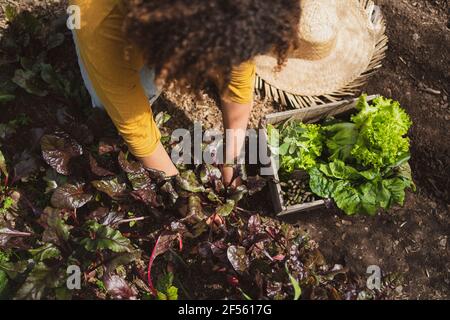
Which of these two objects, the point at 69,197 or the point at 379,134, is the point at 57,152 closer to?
the point at 69,197

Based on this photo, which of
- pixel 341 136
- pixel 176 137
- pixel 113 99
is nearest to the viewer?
pixel 113 99

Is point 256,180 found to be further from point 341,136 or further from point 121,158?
point 121,158

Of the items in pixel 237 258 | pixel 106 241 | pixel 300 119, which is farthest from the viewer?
pixel 300 119

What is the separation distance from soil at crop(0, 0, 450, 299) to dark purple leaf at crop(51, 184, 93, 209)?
24.7 inches

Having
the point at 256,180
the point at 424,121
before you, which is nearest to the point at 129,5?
the point at 256,180

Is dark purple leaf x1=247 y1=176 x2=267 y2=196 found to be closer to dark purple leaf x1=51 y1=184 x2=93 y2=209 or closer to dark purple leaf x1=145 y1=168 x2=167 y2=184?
dark purple leaf x1=145 y1=168 x2=167 y2=184

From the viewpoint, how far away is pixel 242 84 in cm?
192

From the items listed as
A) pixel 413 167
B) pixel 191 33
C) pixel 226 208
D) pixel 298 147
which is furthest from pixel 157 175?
pixel 413 167

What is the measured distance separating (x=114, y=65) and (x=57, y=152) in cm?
96

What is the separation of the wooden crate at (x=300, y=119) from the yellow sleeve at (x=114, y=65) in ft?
2.58

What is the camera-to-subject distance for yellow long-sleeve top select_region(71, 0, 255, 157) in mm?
1443
